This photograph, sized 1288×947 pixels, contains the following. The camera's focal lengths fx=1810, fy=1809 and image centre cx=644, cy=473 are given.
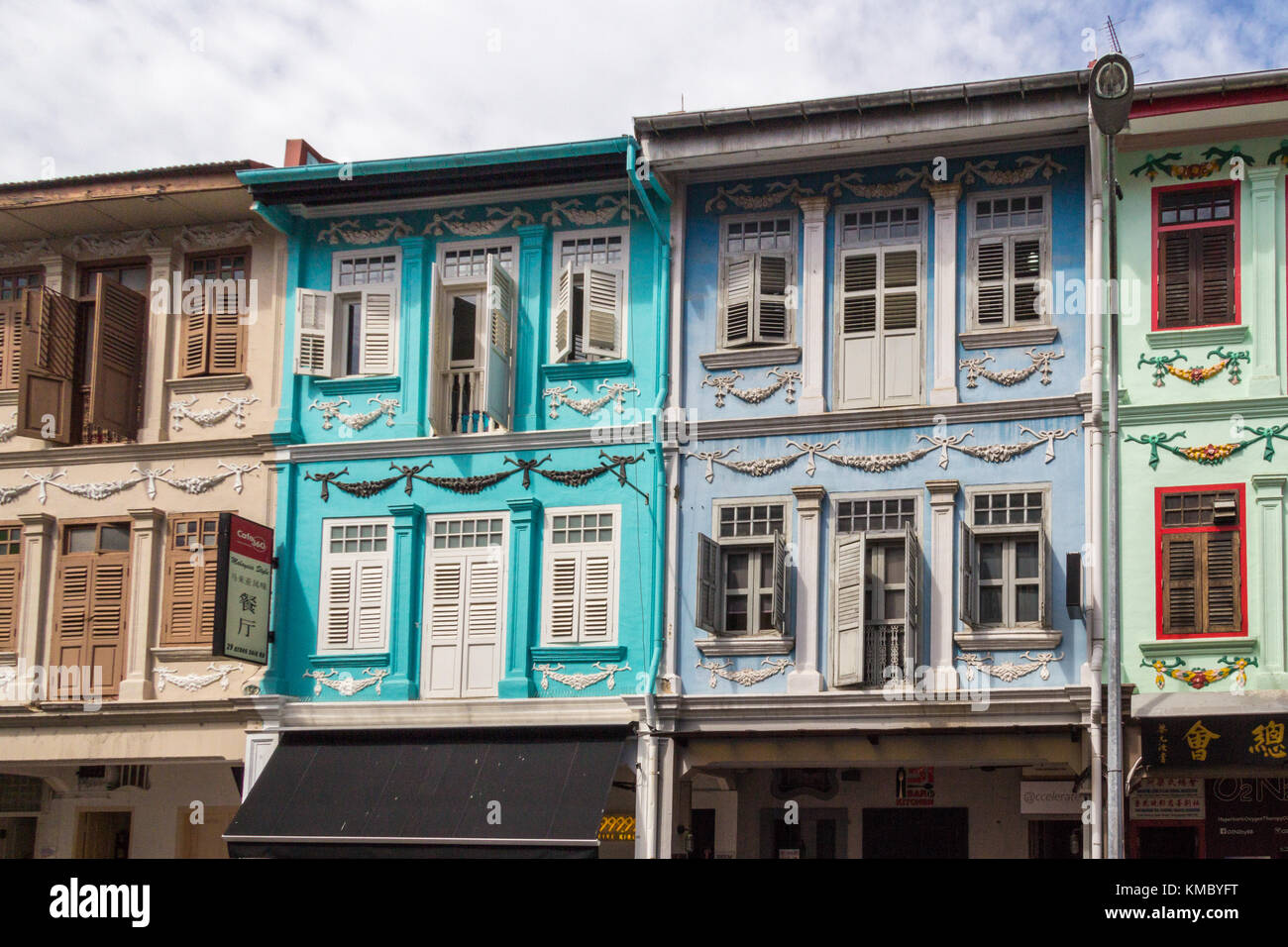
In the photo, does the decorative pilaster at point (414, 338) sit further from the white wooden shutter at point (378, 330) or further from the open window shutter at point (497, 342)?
the open window shutter at point (497, 342)

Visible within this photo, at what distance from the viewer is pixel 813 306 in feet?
65.5

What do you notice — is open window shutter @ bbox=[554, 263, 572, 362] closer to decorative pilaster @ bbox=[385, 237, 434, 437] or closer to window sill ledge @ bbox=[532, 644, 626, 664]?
decorative pilaster @ bbox=[385, 237, 434, 437]

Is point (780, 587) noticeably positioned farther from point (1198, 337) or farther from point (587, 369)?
point (1198, 337)

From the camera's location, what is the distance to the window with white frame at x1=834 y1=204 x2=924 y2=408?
1967 cm

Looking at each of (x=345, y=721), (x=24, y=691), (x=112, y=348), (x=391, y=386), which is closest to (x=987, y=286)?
(x=391, y=386)

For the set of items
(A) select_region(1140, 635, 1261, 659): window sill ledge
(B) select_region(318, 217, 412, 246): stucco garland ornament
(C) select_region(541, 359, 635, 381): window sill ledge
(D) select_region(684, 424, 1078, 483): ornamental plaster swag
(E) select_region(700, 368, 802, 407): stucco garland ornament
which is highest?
(B) select_region(318, 217, 412, 246): stucco garland ornament

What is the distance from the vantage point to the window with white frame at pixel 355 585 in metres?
20.7

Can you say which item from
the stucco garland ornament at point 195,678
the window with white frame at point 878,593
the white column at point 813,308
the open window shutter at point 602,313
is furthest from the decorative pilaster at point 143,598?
the window with white frame at point 878,593

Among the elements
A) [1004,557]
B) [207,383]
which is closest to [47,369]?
[207,383]

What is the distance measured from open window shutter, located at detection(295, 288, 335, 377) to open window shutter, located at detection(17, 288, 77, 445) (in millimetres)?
3030

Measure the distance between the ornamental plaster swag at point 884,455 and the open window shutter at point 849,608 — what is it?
1008 millimetres

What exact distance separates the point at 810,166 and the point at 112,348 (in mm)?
8680

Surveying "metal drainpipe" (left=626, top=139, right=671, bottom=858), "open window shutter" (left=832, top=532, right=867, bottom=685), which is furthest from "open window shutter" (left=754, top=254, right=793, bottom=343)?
"open window shutter" (left=832, top=532, right=867, bottom=685)

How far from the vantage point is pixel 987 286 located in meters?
19.5
